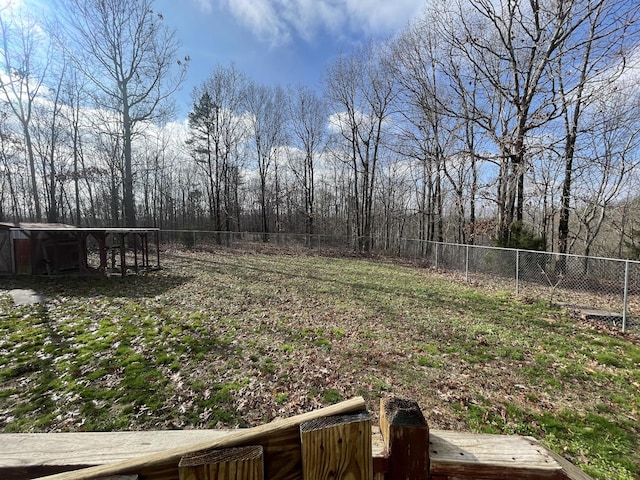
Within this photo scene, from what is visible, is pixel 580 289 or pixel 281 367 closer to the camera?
pixel 281 367

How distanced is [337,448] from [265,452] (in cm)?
20

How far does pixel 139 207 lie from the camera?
120 ft

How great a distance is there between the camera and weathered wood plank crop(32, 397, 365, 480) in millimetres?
667

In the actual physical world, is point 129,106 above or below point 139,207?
above

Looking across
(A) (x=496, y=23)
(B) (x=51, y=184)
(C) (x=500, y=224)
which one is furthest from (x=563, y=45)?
(B) (x=51, y=184)

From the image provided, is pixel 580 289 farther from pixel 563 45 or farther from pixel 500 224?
pixel 563 45

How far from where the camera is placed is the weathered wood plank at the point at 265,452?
667 millimetres

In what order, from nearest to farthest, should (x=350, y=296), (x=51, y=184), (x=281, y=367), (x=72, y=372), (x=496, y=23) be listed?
(x=72, y=372)
(x=281, y=367)
(x=350, y=296)
(x=496, y=23)
(x=51, y=184)

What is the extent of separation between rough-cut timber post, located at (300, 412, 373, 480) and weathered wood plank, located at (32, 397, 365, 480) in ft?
0.08

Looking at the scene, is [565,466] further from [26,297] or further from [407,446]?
[26,297]

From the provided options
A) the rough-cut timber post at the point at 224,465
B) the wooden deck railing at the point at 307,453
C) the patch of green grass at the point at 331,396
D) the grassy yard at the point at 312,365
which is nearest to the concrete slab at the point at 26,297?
the grassy yard at the point at 312,365

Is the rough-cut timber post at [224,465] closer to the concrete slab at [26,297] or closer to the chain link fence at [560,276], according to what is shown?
the chain link fence at [560,276]

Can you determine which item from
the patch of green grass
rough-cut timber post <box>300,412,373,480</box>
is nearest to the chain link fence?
the patch of green grass

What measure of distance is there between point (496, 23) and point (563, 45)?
2.84 m
